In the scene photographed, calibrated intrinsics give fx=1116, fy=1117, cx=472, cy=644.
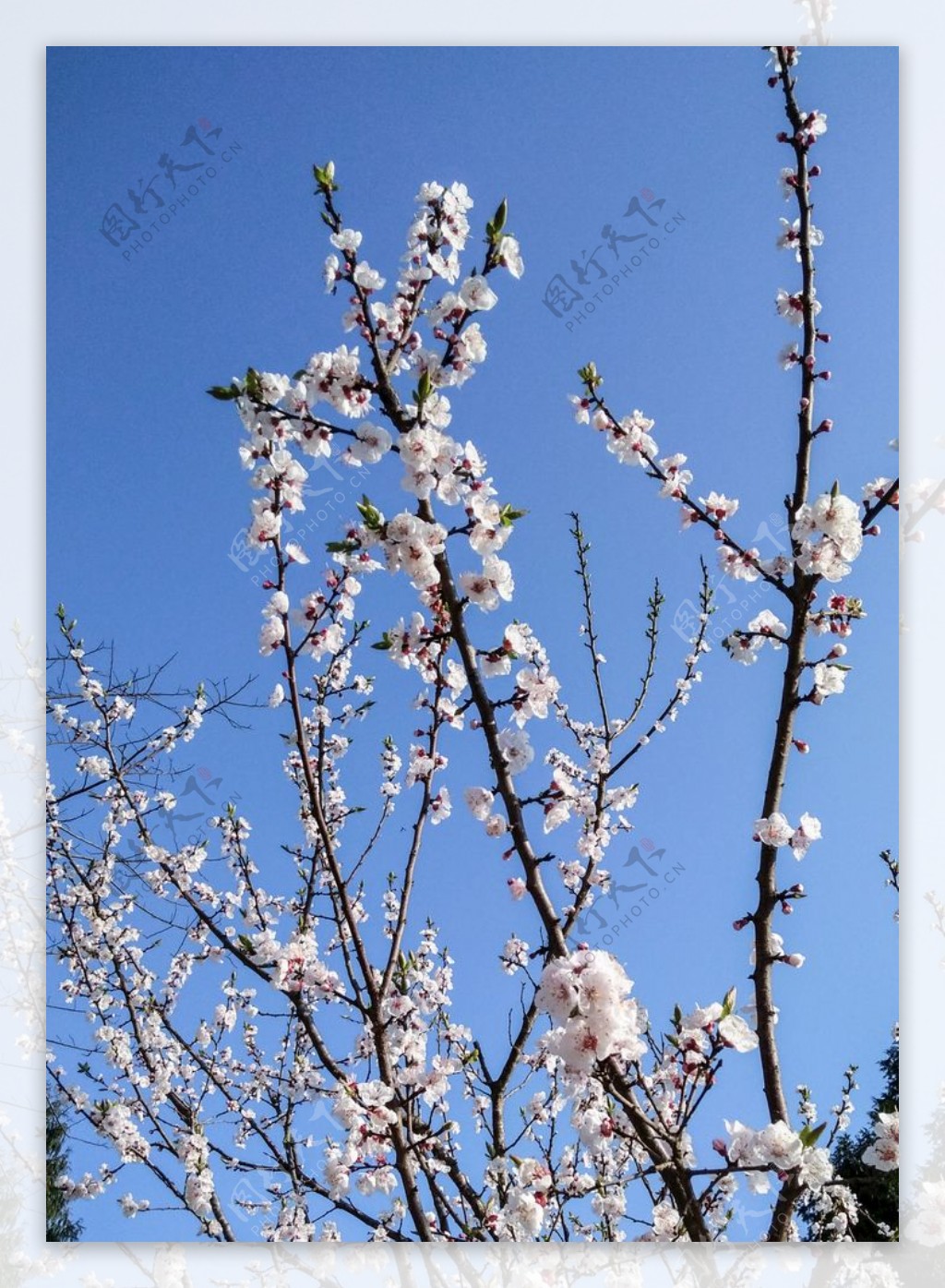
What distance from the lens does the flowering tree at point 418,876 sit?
169cm

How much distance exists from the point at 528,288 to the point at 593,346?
20cm

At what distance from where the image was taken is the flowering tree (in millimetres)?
1694

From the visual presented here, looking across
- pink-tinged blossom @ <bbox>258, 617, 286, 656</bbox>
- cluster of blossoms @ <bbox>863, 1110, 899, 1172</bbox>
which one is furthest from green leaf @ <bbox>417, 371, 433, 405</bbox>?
cluster of blossoms @ <bbox>863, 1110, 899, 1172</bbox>

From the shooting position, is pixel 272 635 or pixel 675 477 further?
pixel 675 477

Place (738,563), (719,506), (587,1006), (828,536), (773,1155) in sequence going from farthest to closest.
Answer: (719,506)
(738,563)
(828,536)
(773,1155)
(587,1006)

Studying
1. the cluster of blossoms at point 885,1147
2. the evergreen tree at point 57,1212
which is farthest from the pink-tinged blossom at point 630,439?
the evergreen tree at point 57,1212

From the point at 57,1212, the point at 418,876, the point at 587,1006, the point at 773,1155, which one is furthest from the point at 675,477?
the point at 57,1212

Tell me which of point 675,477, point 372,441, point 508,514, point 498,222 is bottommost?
point 508,514

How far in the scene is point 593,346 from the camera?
8.01ft

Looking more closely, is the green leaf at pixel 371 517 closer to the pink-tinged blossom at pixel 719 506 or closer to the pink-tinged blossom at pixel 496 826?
the pink-tinged blossom at pixel 496 826

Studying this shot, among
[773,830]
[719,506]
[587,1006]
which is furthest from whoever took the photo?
[719,506]

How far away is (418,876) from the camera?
2312mm

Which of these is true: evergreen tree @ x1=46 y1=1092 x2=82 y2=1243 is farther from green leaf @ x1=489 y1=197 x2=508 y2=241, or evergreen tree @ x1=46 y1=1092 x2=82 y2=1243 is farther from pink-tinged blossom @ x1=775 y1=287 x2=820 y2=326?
pink-tinged blossom @ x1=775 y1=287 x2=820 y2=326

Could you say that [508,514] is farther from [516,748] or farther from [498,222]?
[498,222]
